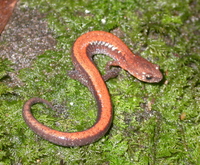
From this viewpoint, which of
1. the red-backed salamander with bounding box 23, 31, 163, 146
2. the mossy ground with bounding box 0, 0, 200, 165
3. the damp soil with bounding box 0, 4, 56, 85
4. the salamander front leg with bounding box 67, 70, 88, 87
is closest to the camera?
the red-backed salamander with bounding box 23, 31, 163, 146

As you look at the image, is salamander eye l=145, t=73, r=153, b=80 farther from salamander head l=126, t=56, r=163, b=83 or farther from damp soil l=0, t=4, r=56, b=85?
damp soil l=0, t=4, r=56, b=85

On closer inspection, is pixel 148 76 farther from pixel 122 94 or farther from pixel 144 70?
pixel 122 94

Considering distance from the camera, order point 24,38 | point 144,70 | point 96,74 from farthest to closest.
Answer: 1. point 24,38
2. point 144,70
3. point 96,74

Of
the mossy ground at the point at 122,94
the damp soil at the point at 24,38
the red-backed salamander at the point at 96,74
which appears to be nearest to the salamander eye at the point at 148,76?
the red-backed salamander at the point at 96,74

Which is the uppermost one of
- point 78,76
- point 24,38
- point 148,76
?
point 24,38

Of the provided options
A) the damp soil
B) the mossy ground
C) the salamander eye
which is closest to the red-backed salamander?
the salamander eye

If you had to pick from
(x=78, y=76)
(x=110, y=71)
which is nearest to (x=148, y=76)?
(x=110, y=71)

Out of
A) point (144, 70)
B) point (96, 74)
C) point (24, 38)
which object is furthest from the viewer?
point (24, 38)
